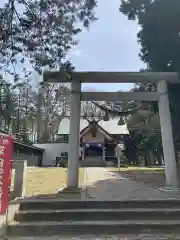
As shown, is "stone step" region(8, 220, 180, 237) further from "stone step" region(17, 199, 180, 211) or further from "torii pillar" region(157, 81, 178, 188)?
"torii pillar" region(157, 81, 178, 188)

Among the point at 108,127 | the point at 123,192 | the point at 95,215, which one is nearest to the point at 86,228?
the point at 95,215

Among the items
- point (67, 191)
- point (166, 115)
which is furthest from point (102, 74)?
point (67, 191)

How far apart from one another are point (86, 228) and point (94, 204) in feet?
3.14

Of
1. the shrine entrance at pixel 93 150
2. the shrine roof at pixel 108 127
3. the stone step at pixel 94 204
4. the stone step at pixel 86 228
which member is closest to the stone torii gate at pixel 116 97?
the stone step at pixel 94 204

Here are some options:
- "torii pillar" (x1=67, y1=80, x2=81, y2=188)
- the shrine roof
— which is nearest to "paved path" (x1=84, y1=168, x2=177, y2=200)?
"torii pillar" (x1=67, y1=80, x2=81, y2=188)

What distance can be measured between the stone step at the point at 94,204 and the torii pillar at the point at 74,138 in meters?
2.86

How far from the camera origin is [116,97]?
37.2 feet

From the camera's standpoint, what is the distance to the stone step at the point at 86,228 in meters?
6.16

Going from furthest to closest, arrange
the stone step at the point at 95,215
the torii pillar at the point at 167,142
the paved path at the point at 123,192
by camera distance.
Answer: the torii pillar at the point at 167,142 < the paved path at the point at 123,192 < the stone step at the point at 95,215

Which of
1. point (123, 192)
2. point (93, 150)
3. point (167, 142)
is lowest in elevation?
point (123, 192)

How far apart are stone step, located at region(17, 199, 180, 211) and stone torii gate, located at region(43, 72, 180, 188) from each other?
2.86 m

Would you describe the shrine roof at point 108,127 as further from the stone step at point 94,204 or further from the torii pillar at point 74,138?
the stone step at point 94,204

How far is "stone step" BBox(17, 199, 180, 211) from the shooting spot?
23.3 feet

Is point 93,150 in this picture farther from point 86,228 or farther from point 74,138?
point 86,228
